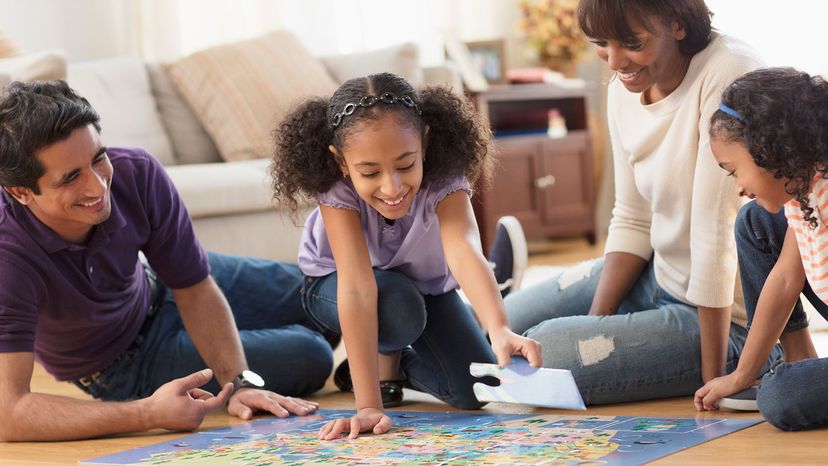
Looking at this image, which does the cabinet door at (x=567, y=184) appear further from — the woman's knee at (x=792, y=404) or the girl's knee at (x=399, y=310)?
the woman's knee at (x=792, y=404)

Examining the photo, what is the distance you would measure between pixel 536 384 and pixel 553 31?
144 inches

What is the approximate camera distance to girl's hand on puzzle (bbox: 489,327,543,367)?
169cm

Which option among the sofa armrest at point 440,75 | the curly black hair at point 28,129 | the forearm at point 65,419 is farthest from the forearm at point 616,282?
the sofa armrest at point 440,75

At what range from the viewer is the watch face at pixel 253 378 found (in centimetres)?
215

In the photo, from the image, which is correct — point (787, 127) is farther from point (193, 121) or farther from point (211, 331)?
point (193, 121)

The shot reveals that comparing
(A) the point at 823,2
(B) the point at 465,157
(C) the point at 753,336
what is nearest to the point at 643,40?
(B) the point at 465,157

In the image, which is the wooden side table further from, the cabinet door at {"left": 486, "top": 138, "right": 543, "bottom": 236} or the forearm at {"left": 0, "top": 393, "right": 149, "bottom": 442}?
the forearm at {"left": 0, "top": 393, "right": 149, "bottom": 442}

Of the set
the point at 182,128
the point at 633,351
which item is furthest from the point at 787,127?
the point at 182,128

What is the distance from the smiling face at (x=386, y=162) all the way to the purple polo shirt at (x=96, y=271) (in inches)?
18.8

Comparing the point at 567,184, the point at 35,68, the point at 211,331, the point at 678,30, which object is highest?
the point at 678,30

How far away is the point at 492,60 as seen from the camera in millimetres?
5191

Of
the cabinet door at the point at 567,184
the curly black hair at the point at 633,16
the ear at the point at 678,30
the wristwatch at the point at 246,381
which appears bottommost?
the cabinet door at the point at 567,184

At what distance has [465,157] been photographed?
1951 mm

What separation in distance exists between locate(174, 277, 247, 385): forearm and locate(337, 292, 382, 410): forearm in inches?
15.7
